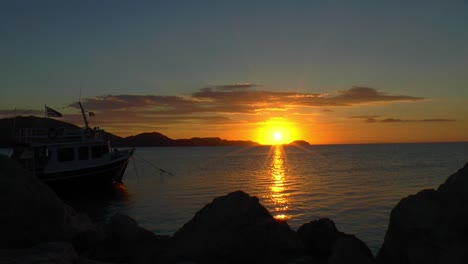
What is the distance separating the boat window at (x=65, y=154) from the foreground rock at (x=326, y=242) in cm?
2547

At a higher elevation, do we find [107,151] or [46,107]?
[46,107]

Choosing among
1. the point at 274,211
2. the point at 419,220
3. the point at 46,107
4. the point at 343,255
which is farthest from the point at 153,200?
the point at 419,220

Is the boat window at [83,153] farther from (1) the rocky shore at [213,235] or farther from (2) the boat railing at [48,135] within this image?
(1) the rocky shore at [213,235]

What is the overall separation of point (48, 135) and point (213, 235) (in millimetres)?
26527

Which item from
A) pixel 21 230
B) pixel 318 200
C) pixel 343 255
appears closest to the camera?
pixel 343 255

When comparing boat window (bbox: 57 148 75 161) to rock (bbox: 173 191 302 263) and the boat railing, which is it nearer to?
the boat railing

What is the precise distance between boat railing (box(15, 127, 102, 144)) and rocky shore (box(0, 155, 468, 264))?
22.4 meters

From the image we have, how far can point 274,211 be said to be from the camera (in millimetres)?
23781

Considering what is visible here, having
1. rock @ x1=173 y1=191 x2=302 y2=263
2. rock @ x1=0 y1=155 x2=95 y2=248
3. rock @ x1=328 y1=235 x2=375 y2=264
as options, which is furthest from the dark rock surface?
rock @ x1=328 y1=235 x2=375 y2=264

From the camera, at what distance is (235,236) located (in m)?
9.87

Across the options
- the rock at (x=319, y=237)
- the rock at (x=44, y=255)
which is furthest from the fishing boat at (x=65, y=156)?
the rock at (x=319, y=237)

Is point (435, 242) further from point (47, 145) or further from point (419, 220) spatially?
point (47, 145)

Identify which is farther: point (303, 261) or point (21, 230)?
point (21, 230)

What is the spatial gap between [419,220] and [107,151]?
31.8 metres
